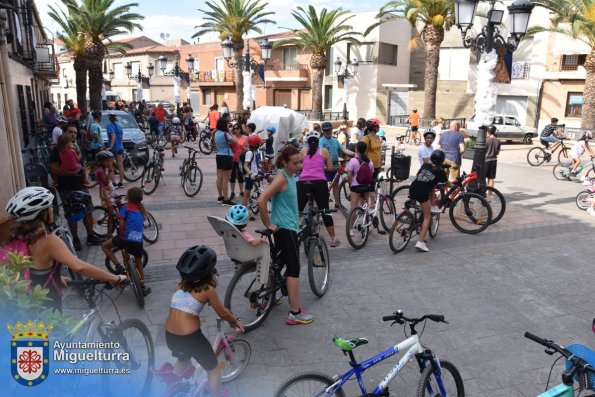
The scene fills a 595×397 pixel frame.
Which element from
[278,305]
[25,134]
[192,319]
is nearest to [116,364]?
[192,319]

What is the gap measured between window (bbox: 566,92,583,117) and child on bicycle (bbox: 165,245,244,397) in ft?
101

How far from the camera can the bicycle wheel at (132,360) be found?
11.3ft

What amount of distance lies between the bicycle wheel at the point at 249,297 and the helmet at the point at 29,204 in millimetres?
1929

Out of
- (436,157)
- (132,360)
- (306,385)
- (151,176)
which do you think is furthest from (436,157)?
(151,176)

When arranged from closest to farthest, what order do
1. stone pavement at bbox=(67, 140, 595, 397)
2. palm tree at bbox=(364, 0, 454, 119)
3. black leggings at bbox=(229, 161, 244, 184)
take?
stone pavement at bbox=(67, 140, 595, 397), black leggings at bbox=(229, 161, 244, 184), palm tree at bbox=(364, 0, 454, 119)

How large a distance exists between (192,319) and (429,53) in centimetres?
2741

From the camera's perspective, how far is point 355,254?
286 inches

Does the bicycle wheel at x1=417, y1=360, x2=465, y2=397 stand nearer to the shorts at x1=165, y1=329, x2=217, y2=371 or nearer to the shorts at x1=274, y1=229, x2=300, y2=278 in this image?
the shorts at x1=165, y1=329, x2=217, y2=371

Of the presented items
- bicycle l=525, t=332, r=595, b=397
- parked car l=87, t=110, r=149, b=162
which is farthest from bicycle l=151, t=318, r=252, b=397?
parked car l=87, t=110, r=149, b=162


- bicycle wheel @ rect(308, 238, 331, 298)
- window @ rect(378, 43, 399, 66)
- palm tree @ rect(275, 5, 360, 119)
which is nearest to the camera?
bicycle wheel @ rect(308, 238, 331, 298)

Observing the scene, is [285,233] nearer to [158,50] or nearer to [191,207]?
[191,207]

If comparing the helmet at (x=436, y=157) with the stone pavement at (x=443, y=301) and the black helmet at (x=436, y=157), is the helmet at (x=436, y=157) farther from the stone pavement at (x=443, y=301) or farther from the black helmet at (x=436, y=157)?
the stone pavement at (x=443, y=301)

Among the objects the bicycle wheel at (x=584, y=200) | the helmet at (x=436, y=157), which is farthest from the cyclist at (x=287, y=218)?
the bicycle wheel at (x=584, y=200)

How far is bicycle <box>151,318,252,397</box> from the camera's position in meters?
3.19
